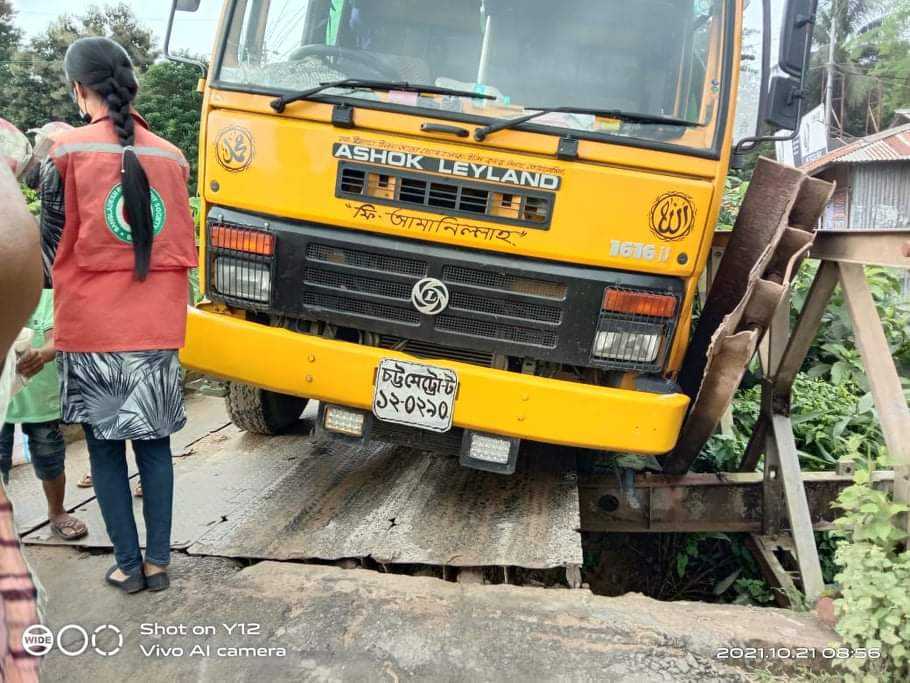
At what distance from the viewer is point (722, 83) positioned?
336cm

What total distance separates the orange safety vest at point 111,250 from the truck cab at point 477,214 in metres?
0.63

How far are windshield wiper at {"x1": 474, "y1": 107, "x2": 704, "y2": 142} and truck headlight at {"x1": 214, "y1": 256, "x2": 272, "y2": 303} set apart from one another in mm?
1106

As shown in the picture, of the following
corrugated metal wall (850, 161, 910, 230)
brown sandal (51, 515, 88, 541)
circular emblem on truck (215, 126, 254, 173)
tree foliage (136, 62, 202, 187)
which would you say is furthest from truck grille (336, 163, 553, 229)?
tree foliage (136, 62, 202, 187)

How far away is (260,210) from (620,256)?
1557 millimetres

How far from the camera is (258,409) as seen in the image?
4.37 m

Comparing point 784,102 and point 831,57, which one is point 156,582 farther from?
point 831,57

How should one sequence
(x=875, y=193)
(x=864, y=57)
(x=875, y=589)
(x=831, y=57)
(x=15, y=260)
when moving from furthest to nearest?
(x=864, y=57), (x=831, y=57), (x=875, y=193), (x=875, y=589), (x=15, y=260)

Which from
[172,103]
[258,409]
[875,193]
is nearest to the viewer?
[258,409]

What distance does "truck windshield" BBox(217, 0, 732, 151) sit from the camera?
331 cm

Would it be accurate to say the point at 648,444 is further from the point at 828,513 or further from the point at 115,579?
the point at 115,579

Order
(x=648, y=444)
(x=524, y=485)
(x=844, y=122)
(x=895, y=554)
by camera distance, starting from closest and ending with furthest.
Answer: (x=895, y=554)
(x=648, y=444)
(x=524, y=485)
(x=844, y=122)

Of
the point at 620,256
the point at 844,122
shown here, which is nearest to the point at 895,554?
the point at 620,256

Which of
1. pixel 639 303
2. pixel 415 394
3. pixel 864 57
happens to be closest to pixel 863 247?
pixel 639 303

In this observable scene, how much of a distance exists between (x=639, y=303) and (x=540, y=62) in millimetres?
1141
